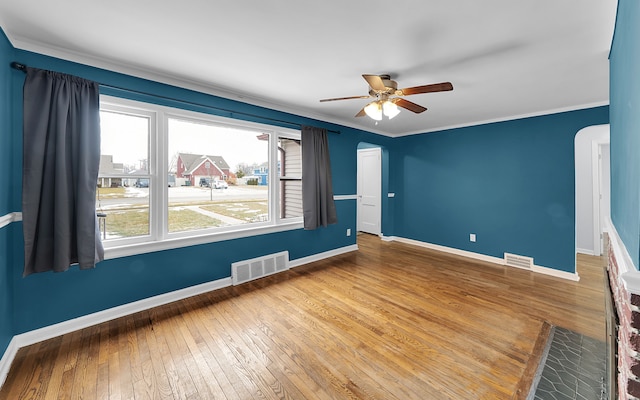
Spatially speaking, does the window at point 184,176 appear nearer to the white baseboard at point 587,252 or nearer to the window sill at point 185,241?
the window sill at point 185,241

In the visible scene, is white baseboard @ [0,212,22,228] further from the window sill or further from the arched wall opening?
the arched wall opening

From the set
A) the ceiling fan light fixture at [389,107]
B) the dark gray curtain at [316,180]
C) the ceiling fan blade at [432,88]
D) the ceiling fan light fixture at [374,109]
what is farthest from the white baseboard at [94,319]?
the ceiling fan blade at [432,88]

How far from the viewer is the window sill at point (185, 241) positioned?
8.29 feet

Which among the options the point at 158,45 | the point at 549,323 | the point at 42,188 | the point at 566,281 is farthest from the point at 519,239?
the point at 42,188

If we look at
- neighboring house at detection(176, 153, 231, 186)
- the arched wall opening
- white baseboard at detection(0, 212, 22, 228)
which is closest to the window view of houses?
neighboring house at detection(176, 153, 231, 186)

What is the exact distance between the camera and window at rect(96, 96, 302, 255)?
103 inches

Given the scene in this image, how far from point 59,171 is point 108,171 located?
43 cm

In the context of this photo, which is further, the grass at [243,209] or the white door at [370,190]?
the white door at [370,190]

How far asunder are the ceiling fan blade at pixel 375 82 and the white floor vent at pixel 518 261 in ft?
12.1

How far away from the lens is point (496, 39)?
2008 millimetres

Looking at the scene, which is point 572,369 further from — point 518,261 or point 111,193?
point 111,193

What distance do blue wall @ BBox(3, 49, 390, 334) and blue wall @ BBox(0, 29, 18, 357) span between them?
69mm

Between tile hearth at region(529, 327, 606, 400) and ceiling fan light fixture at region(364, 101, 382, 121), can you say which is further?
ceiling fan light fixture at region(364, 101, 382, 121)

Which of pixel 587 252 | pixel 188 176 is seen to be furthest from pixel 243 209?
pixel 587 252
